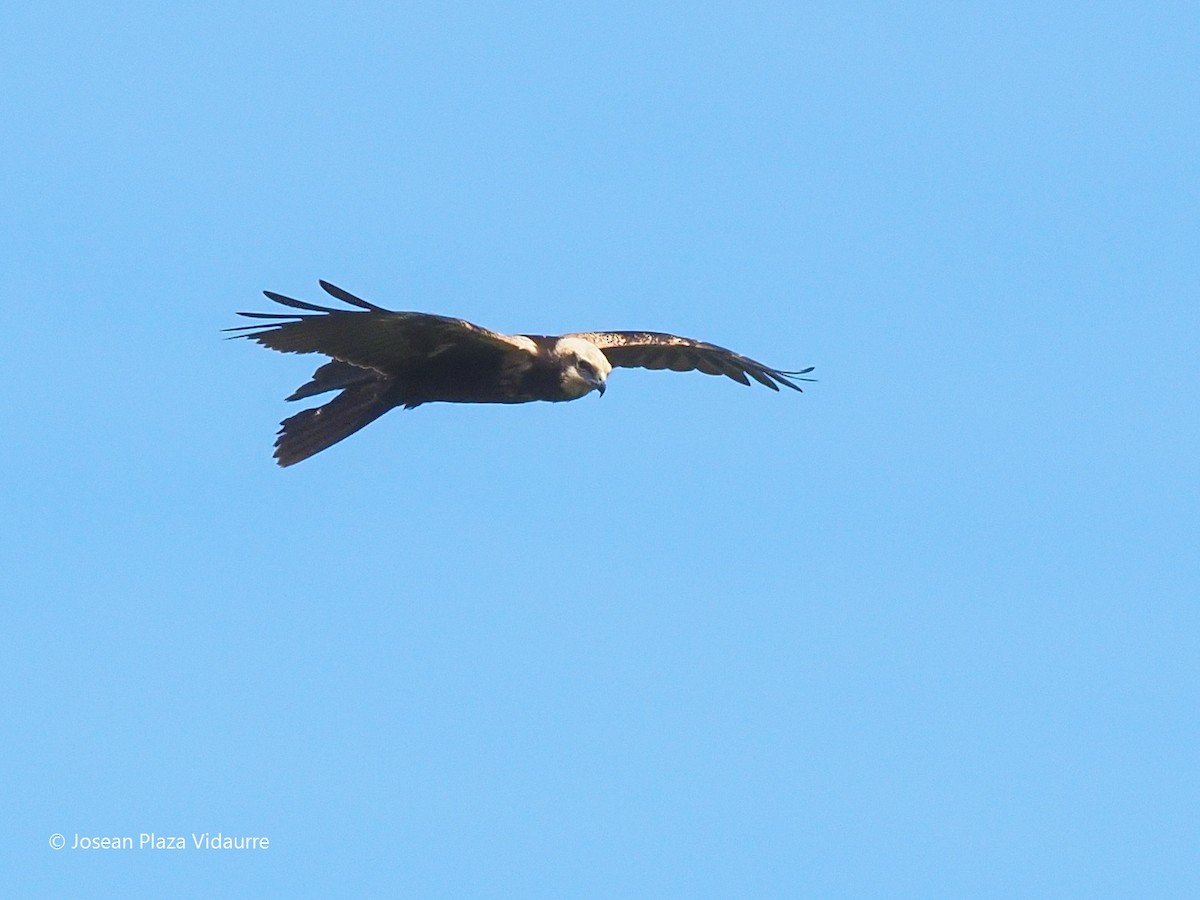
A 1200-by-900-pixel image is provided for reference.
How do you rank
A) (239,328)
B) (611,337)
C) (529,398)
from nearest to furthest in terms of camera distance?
(239,328) → (529,398) → (611,337)

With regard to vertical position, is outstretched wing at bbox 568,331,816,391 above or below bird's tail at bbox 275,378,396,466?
above

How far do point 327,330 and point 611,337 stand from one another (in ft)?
10.3

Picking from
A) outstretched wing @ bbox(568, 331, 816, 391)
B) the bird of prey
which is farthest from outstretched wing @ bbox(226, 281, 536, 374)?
outstretched wing @ bbox(568, 331, 816, 391)

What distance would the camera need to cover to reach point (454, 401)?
558 inches

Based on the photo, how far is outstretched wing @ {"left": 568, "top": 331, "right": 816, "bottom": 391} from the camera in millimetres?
16234

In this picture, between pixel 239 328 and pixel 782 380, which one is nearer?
pixel 239 328

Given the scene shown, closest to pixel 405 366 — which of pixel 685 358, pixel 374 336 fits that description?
pixel 374 336

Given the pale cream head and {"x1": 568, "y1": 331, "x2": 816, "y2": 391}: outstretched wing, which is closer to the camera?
the pale cream head

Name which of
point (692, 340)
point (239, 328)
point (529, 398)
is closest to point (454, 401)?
point (529, 398)

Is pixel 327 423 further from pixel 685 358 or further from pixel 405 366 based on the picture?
pixel 685 358

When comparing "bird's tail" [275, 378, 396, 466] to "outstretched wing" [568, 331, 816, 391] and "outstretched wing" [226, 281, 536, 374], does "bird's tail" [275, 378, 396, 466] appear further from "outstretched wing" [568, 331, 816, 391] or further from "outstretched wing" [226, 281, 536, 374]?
"outstretched wing" [568, 331, 816, 391]

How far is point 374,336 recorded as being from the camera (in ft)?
44.4

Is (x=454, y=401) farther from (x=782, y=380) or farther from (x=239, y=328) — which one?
(x=782, y=380)

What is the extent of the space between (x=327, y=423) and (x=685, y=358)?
3539mm
